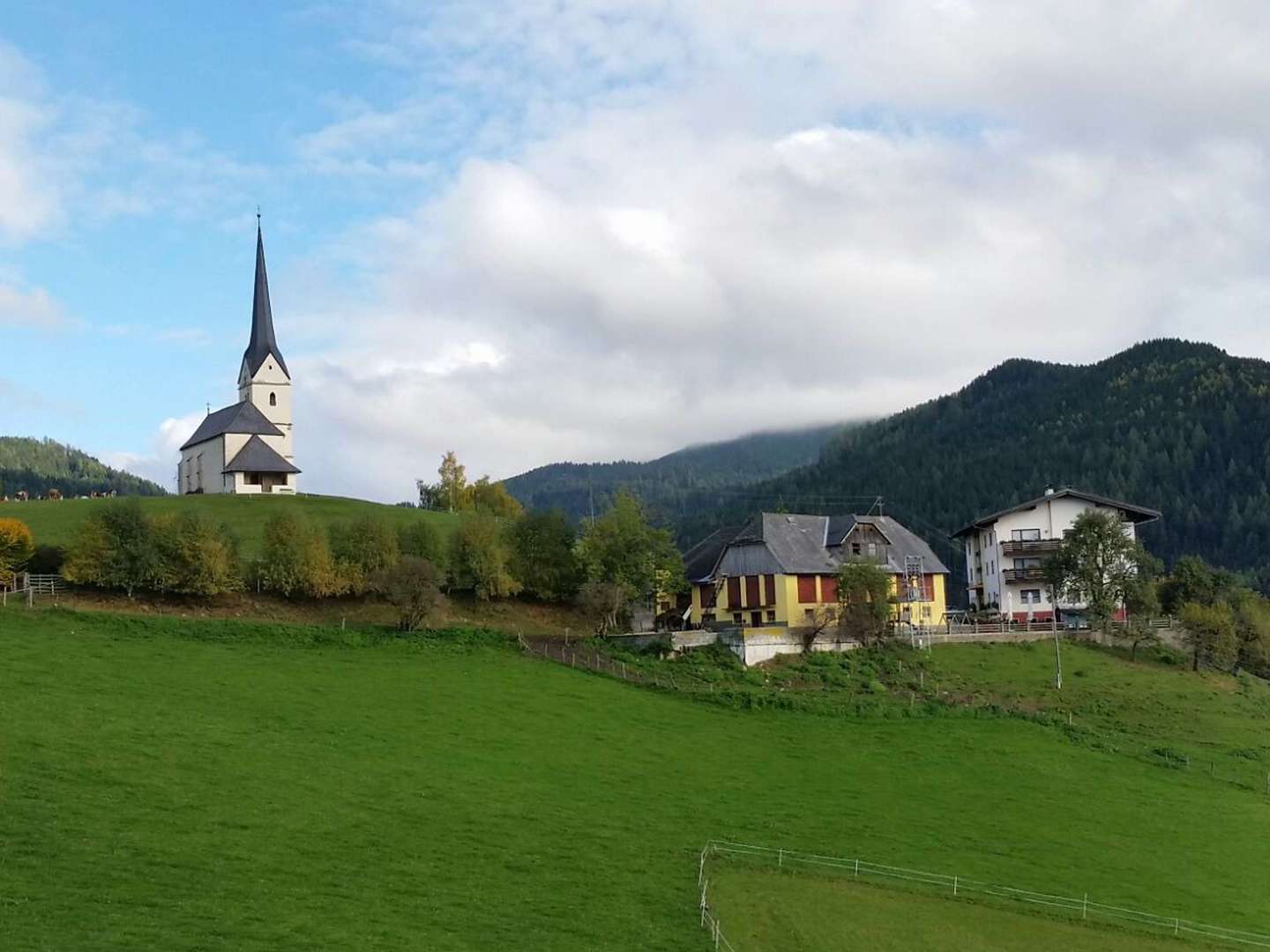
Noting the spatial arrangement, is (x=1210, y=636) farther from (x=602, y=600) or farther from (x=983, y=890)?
(x=983, y=890)

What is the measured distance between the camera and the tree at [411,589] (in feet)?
225

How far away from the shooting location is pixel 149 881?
3144cm

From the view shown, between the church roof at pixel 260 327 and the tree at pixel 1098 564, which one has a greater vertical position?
the church roof at pixel 260 327

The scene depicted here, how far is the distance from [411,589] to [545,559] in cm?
1303

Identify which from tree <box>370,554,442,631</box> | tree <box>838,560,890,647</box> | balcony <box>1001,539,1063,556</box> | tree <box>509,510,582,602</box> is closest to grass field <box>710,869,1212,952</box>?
tree <box>370,554,442,631</box>

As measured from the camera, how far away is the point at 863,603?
72.1 metres

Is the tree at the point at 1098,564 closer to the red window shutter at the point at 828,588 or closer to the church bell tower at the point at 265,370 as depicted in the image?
the red window shutter at the point at 828,588

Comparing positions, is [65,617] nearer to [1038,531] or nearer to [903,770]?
[903,770]

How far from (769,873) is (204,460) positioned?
320 feet

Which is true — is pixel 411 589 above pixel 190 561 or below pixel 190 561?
below

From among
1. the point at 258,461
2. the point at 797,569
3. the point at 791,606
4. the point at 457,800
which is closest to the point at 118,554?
the point at 457,800

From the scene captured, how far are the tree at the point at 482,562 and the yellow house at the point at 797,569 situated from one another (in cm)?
1187

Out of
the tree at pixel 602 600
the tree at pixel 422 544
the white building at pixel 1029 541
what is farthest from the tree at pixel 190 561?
the white building at pixel 1029 541

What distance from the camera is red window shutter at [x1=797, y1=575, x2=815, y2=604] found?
76312 mm
